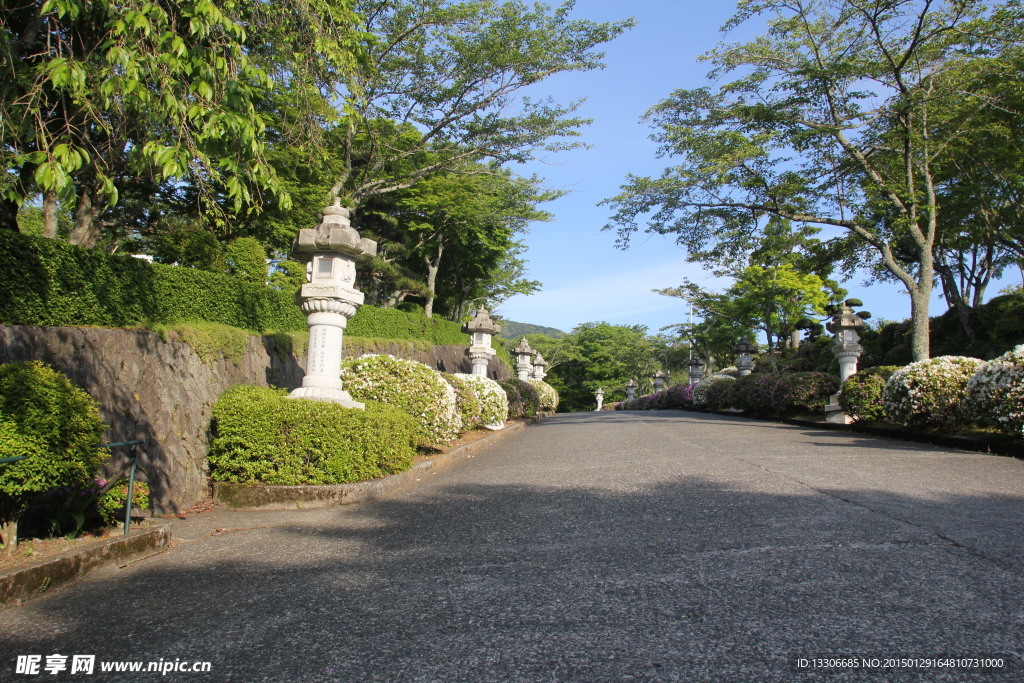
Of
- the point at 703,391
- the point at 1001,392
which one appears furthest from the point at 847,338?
the point at 703,391

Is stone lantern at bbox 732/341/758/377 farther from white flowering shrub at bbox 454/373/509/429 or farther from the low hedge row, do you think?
the low hedge row

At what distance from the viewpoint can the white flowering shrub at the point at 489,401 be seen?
38.7 feet

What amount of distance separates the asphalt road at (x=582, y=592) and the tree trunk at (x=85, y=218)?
28.1 feet

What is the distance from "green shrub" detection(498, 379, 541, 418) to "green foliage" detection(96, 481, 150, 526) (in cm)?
1187

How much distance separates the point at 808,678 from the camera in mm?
2035

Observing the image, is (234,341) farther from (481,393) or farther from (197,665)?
(481,393)

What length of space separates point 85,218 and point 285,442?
8.75 m

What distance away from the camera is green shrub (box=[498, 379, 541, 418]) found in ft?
54.2

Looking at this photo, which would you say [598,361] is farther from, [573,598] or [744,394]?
[573,598]

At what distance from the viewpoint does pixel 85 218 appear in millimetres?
11086

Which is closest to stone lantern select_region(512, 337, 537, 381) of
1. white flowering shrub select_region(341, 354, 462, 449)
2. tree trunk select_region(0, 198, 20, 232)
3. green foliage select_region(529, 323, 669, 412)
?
white flowering shrub select_region(341, 354, 462, 449)

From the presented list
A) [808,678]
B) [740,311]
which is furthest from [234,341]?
[740,311]

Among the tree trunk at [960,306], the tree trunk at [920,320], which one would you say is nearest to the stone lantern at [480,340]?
the tree trunk at [920,320]

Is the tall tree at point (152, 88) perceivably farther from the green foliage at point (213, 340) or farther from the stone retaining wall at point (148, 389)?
the green foliage at point (213, 340)
